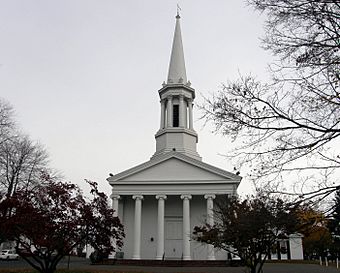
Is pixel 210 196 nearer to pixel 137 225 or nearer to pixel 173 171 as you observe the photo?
pixel 173 171

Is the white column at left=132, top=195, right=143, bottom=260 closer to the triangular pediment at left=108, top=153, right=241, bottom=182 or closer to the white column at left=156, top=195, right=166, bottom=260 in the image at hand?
the white column at left=156, top=195, right=166, bottom=260

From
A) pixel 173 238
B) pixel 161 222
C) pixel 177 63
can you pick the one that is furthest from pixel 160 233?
pixel 177 63

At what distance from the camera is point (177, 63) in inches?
1800

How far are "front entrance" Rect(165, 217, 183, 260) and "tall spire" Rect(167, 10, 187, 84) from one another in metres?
15.4

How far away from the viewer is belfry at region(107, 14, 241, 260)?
35.8m

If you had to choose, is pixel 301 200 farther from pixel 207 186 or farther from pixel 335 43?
pixel 207 186

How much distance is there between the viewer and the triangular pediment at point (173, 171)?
37.2m

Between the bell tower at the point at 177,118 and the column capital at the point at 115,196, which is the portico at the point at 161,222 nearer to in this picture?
the column capital at the point at 115,196

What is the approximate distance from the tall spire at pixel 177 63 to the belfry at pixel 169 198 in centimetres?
592

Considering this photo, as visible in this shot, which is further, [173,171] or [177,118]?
[177,118]

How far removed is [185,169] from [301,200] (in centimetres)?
3068

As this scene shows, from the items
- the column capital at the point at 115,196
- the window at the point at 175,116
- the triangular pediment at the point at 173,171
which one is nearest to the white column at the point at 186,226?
the triangular pediment at the point at 173,171

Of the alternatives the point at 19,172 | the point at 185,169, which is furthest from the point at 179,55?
the point at 19,172

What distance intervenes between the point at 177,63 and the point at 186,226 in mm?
19673
